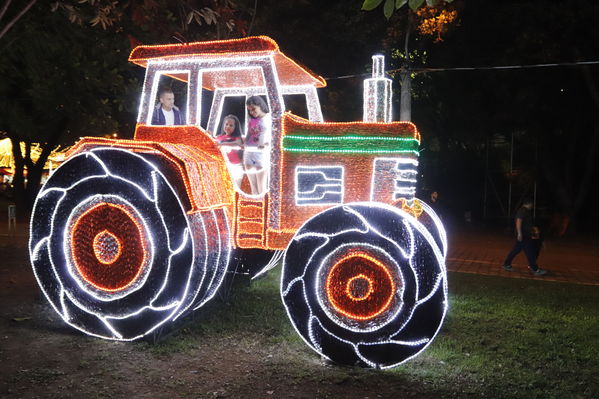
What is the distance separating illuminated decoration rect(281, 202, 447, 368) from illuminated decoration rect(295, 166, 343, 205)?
1.41 feet

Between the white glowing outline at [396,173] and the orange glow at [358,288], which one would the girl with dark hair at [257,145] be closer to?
the white glowing outline at [396,173]

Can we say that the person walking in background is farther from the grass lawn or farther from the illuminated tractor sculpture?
the illuminated tractor sculpture

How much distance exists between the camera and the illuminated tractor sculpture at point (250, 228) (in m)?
4.61

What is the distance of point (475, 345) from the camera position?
5.75m

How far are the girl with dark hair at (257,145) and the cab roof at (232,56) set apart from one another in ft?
1.15

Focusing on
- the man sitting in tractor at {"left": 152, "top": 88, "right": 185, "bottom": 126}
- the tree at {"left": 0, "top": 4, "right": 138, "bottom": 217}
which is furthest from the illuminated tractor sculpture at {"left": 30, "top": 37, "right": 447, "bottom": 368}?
the tree at {"left": 0, "top": 4, "right": 138, "bottom": 217}

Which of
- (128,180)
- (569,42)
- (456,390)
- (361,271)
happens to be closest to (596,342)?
(456,390)

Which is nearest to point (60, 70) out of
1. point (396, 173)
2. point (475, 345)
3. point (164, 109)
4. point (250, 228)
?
point (164, 109)

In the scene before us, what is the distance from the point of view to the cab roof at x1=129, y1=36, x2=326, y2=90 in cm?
510

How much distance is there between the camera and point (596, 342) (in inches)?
236

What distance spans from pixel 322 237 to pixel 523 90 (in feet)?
49.2

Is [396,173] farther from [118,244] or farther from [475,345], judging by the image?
[118,244]

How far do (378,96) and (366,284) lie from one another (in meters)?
2.17

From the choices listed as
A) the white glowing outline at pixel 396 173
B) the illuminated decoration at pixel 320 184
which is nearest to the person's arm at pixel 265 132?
the illuminated decoration at pixel 320 184
